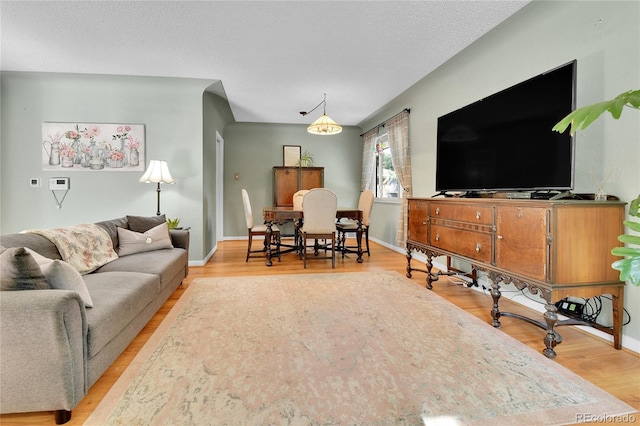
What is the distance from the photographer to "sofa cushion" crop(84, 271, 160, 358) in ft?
4.56

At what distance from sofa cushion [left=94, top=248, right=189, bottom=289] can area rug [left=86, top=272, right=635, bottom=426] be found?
1.11 ft

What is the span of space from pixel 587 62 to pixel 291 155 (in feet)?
16.8

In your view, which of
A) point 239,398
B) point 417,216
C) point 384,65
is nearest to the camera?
point 239,398

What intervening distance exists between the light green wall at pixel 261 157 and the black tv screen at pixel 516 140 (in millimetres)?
3721

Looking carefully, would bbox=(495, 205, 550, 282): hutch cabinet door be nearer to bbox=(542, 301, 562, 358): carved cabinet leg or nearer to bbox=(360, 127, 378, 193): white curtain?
bbox=(542, 301, 562, 358): carved cabinet leg

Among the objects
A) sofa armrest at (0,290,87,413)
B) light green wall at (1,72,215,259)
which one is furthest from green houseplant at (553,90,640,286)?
light green wall at (1,72,215,259)

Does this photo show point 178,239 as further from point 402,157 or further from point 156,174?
point 402,157

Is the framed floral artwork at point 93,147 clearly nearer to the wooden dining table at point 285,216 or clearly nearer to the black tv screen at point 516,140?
the wooden dining table at point 285,216

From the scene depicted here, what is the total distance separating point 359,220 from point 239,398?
127 inches

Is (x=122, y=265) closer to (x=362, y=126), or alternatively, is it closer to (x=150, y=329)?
(x=150, y=329)

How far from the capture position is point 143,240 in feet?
9.30

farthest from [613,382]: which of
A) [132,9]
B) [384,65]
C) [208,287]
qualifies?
[132,9]

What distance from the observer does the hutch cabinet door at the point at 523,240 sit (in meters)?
1.76

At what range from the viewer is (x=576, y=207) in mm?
1719
